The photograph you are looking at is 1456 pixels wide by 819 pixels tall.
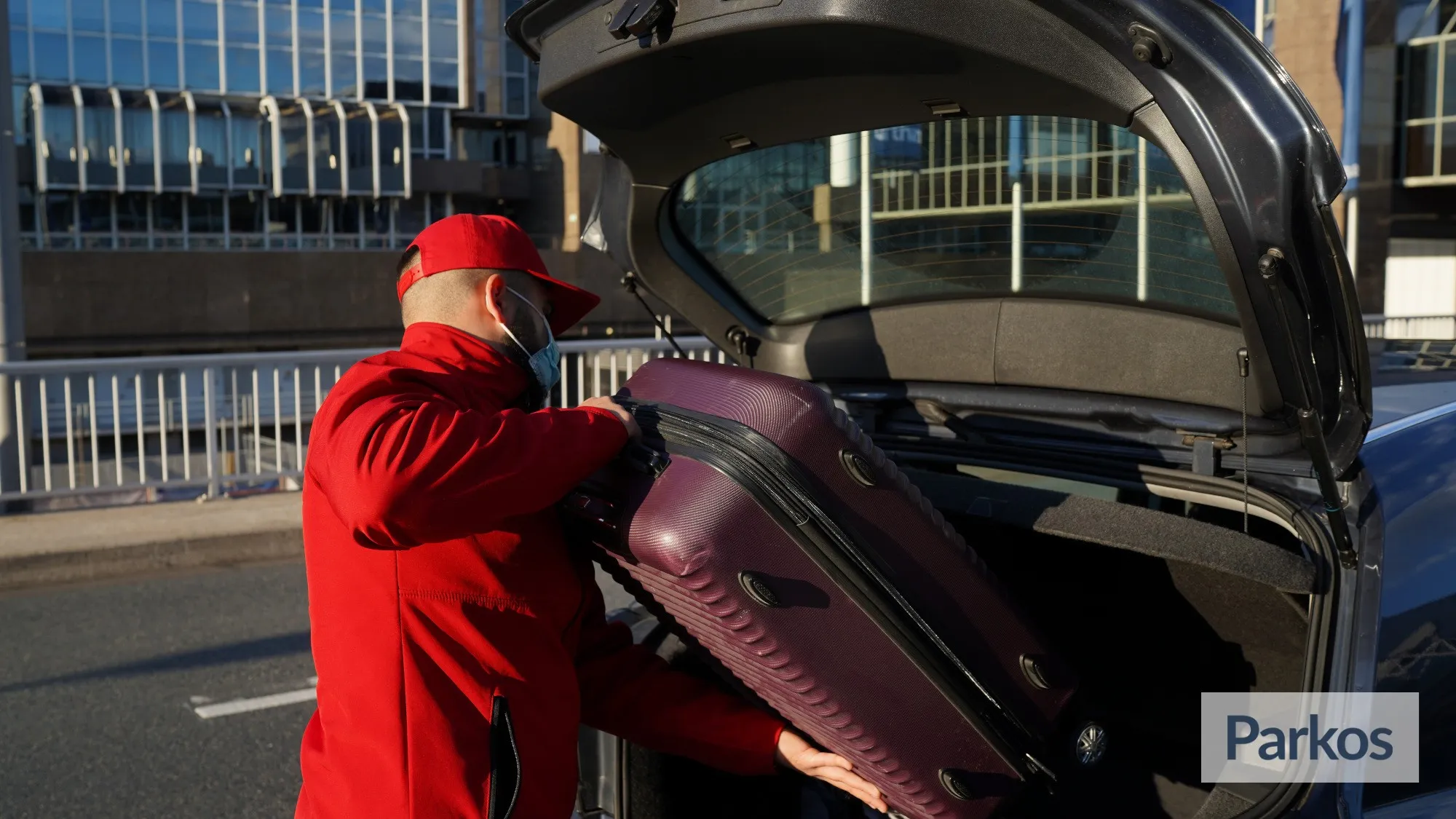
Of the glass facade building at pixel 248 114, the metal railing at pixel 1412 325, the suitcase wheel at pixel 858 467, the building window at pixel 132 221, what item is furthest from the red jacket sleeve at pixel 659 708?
the building window at pixel 132 221

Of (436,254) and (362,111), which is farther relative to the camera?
(362,111)

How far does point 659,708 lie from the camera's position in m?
2.21

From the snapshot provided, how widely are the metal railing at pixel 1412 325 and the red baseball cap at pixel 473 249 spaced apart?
16217 millimetres

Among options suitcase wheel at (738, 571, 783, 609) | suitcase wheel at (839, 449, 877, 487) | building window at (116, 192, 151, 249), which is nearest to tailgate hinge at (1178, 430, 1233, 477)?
suitcase wheel at (839, 449, 877, 487)

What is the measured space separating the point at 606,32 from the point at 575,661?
1054 mm

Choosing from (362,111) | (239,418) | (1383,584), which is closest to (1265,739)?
(1383,584)

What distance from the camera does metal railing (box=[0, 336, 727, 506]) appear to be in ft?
30.9

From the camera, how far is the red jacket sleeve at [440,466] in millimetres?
1658

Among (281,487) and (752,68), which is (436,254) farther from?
(281,487)

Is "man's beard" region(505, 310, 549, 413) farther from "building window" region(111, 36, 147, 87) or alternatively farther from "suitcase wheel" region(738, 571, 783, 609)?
"building window" region(111, 36, 147, 87)

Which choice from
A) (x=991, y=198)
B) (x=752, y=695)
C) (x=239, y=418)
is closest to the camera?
(x=752, y=695)

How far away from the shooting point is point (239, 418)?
10.1 meters

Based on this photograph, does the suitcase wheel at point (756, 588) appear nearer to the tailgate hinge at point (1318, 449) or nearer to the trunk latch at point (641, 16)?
the tailgate hinge at point (1318, 449)

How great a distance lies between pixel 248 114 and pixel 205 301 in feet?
91.2
